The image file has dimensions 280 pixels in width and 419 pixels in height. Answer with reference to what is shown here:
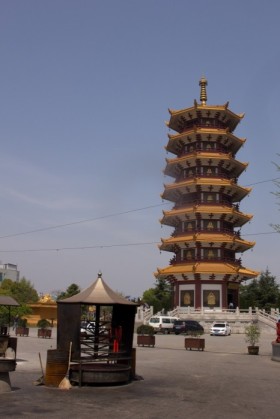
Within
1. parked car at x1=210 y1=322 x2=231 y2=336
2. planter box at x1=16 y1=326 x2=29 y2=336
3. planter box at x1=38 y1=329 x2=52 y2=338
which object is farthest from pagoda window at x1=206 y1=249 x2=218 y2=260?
planter box at x1=16 y1=326 x2=29 y2=336

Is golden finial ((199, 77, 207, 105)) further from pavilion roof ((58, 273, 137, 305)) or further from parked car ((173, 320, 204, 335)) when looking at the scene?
pavilion roof ((58, 273, 137, 305))

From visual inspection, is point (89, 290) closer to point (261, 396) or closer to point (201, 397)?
point (201, 397)

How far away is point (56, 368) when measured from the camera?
1350cm

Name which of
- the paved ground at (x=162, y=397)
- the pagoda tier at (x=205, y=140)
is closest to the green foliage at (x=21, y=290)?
the pagoda tier at (x=205, y=140)

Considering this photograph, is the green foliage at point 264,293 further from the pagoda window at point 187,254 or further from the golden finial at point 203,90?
the golden finial at point 203,90

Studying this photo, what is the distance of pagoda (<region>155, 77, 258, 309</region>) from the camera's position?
52.7 metres

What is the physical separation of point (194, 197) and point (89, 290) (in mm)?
42343

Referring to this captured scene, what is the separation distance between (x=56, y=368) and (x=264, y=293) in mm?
69235

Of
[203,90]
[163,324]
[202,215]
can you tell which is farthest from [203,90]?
[163,324]

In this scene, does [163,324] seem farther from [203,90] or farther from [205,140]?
[203,90]

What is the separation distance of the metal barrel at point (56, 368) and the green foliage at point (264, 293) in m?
64.7


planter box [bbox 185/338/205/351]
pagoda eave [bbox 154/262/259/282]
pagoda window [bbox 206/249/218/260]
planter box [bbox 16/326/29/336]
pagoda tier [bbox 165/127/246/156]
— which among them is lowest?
planter box [bbox 16/326/29/336]

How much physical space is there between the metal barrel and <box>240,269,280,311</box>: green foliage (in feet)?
212

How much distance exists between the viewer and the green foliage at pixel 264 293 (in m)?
76.4
